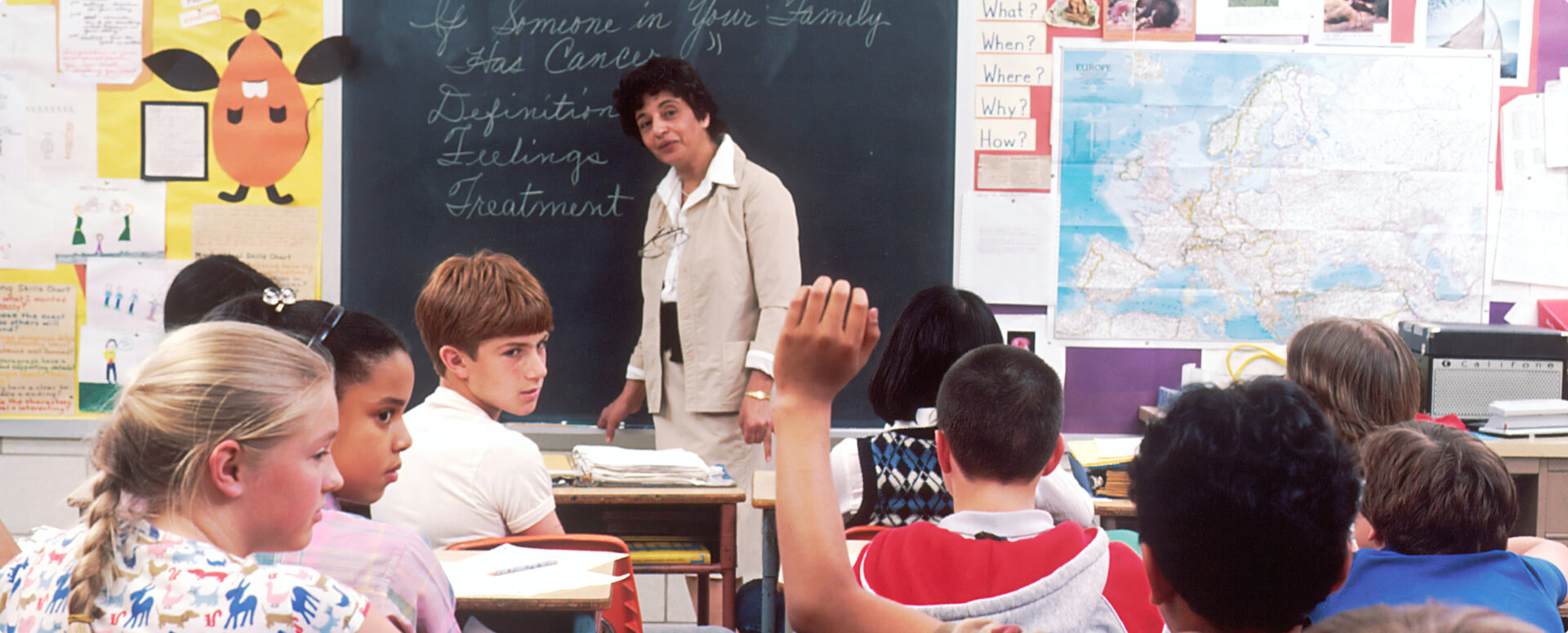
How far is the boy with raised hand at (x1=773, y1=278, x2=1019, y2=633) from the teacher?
2.52 meters

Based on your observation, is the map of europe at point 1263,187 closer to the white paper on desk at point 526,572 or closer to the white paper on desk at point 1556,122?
the white paper on desk at point 1556,122

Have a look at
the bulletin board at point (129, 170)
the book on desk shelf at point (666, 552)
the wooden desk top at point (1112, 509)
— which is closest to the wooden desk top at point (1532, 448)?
the wooden desk top at point (1112, 509)

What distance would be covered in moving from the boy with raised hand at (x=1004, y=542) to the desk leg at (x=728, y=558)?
55.9 inches

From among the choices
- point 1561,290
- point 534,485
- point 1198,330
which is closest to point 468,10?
point 534,485

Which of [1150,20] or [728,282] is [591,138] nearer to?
[728,282]

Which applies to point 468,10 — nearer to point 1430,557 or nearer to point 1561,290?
point 1430,557

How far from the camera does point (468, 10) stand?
11.3ft

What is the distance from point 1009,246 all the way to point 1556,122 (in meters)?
1.81

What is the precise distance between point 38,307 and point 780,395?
364cm

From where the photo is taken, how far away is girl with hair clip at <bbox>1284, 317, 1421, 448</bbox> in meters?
2.20

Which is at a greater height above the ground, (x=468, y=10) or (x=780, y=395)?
(x=468, y=10)

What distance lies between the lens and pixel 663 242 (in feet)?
11.3

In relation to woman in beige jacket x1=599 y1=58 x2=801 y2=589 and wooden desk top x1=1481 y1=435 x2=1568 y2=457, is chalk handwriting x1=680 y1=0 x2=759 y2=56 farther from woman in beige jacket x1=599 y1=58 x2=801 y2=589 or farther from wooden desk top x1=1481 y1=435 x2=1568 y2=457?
wooden desk top x1=1481 y1=435 x2=1568 y2=457

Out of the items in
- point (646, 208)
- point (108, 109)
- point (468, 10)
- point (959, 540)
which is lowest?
point (959, 540)
